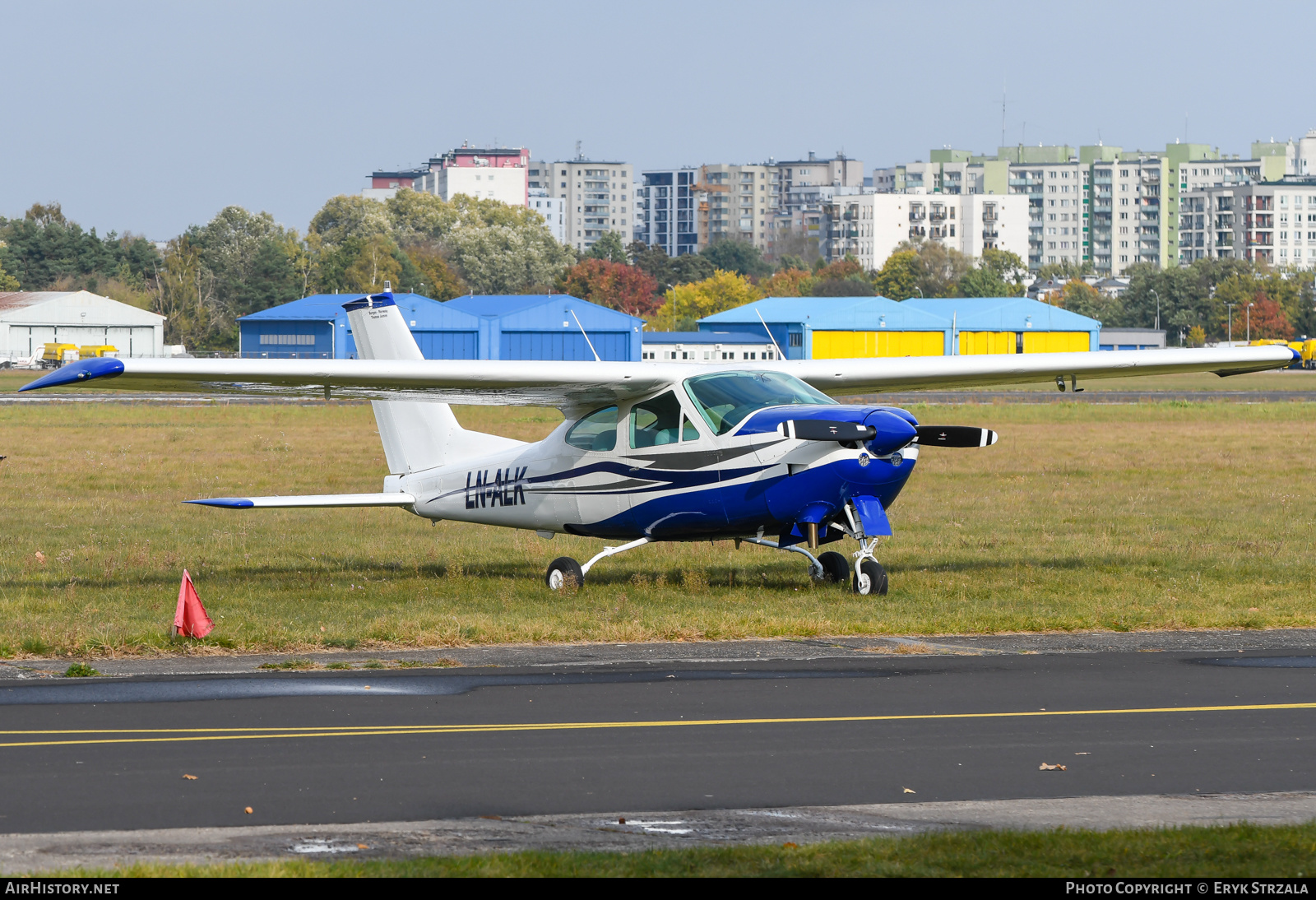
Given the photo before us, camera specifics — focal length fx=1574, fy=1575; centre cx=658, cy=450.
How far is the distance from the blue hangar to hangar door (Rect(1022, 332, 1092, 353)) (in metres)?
28.8

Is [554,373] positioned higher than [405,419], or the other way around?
[554,373]

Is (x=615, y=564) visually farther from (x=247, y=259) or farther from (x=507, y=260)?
(x=507, y=260)

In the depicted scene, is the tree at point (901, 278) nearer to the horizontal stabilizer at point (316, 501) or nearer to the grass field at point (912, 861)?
the horizontal stabilizer at point (316, 501)

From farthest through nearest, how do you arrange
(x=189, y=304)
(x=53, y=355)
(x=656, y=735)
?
(x=189, y=304), (x=53, y=355), (x=656, y=735)

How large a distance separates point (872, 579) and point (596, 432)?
3184mm

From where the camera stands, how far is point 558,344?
103 m

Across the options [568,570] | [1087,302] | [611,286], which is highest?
[611,286]

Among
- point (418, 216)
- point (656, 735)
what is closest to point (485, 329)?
point (656, 735)

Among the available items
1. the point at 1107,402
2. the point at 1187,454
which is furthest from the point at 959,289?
the point at 1187,454

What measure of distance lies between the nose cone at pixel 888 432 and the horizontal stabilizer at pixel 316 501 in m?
5.34

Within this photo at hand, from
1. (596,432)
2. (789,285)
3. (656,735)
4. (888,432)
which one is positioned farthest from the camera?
(789,285)

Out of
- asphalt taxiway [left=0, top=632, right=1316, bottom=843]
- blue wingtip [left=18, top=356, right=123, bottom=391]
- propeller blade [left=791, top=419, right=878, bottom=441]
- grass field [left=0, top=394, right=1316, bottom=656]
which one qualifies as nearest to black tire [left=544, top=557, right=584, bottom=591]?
grass field [left=0, top=394, right=1316, bottom=656]

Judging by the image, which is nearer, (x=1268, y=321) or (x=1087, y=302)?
(x=1268, y=321)
